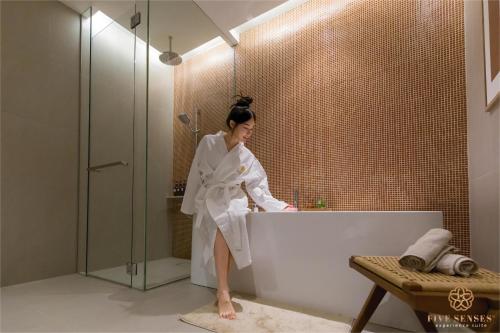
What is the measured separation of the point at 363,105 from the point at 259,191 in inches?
38.3

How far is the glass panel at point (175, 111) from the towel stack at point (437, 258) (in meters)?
1.67

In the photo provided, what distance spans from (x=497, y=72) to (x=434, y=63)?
0.74 meters

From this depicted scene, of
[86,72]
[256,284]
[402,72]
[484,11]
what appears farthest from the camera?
[86,72]

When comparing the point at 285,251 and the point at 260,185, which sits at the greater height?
the point at 260,185

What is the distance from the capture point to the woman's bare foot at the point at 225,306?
145 centimetres

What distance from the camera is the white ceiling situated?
2.12 metres

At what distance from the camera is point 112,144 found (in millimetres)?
2277

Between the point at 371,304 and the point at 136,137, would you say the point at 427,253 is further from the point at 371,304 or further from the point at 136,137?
the point at 136,137

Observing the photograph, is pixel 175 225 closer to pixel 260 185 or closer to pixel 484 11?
pixel 260 185

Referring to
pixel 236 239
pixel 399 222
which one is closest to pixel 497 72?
pixel 399 222

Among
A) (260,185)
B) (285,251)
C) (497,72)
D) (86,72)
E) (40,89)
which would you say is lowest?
(285,251)

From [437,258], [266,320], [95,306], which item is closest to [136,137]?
[95,306]

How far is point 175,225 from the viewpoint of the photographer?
2.27 metres

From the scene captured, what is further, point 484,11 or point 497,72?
point 484,11
